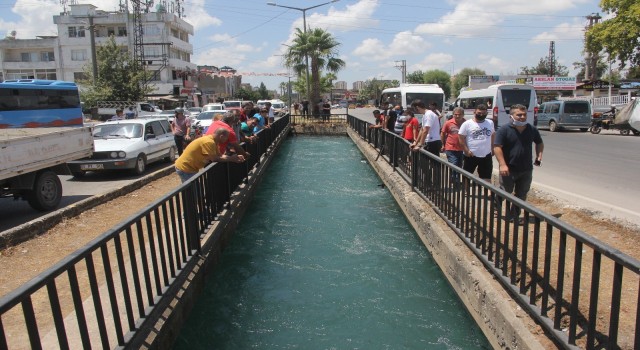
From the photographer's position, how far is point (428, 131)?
28.8 ft

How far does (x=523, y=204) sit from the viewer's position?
12.5 feet

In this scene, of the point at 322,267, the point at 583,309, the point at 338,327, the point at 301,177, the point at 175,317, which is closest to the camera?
the point at 583,309

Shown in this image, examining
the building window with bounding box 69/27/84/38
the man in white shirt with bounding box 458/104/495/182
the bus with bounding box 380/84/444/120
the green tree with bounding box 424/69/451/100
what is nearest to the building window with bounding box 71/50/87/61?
the building window with bounding box 69/27/84/38

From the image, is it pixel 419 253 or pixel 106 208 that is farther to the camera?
pixel 106 208

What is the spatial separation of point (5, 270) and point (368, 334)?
4.18m

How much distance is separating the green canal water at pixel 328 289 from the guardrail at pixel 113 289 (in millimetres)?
596

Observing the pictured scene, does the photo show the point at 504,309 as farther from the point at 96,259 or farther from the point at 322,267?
the point at 96,259

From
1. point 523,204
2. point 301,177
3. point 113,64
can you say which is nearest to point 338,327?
point 523,204

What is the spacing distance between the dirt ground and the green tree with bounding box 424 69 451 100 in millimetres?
113732

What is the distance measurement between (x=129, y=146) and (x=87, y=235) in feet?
18.8

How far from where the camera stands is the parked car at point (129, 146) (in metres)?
11.6

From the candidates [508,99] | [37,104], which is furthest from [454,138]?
[37,104]

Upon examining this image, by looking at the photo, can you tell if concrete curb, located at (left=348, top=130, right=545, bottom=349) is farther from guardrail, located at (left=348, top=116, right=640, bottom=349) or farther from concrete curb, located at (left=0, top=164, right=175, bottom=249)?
concrete curb, located at (left=0, top=164, right=175, bottom=249)

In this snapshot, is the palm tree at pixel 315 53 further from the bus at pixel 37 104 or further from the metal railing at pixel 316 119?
the bus at pixel 37 104
